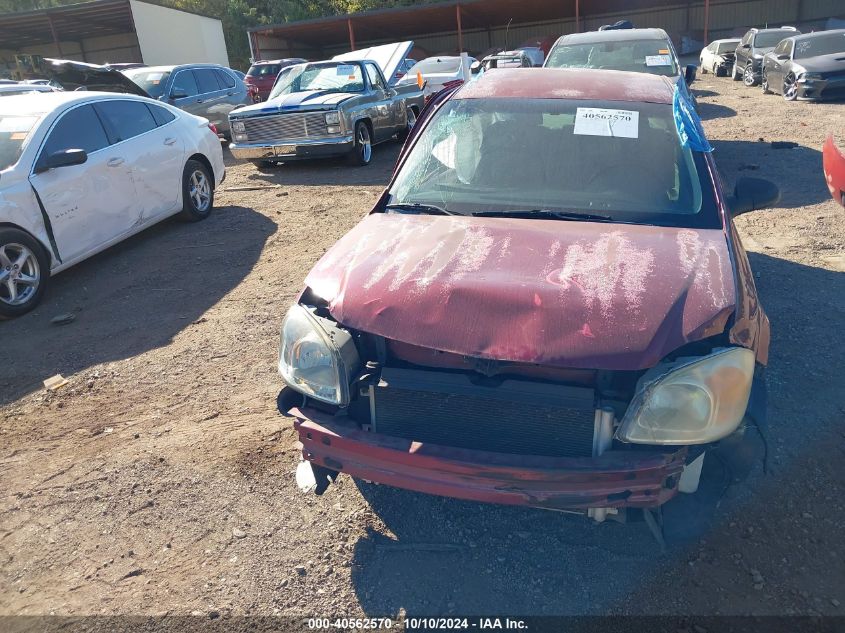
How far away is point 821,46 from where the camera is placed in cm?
1435

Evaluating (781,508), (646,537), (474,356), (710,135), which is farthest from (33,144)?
(710,135)

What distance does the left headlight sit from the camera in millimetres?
2555

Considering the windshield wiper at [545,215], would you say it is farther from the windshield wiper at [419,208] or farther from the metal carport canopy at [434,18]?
the metal carport canopy at [434,18]

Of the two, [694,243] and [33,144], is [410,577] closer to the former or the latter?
[694,243]

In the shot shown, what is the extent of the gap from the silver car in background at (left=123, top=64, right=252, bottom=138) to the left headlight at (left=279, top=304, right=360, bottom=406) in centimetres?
1135

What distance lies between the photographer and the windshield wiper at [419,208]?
10.8ft

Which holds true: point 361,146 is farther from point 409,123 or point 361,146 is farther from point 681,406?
point 681,406

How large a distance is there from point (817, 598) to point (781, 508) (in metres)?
0.51

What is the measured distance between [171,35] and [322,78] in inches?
820

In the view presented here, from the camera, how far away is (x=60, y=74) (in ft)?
33.3

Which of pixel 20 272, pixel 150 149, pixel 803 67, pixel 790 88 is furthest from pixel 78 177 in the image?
pixel 790 88

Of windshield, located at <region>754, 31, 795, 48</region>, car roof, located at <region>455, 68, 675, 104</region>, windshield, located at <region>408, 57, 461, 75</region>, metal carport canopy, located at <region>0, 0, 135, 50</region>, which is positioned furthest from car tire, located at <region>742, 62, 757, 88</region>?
metal carport canopy, located at <region>0, 0, 135, 50</region>

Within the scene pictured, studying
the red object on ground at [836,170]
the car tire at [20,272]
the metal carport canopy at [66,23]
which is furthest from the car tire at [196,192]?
the metal carport canopy at [66,23]

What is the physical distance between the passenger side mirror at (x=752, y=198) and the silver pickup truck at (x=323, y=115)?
7.59 metres
